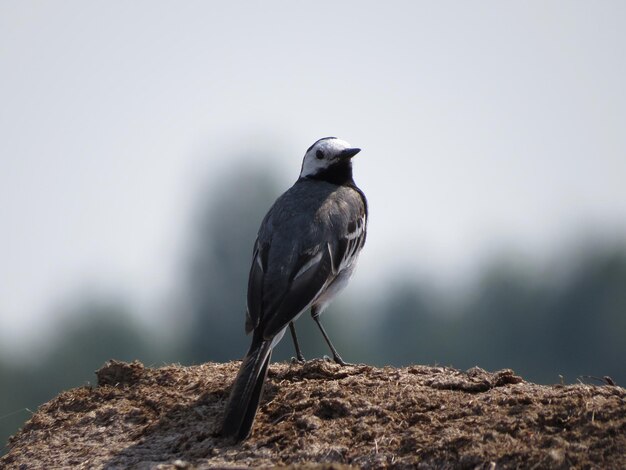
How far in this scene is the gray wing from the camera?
497 inches

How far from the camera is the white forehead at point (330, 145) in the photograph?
1573cm

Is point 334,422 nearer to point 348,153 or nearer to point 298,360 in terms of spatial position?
point 298,360

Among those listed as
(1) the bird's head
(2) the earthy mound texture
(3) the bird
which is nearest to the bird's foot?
(3) the bird

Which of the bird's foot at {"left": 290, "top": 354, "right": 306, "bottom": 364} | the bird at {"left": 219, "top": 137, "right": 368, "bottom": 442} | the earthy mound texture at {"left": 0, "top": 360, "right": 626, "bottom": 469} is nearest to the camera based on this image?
the earthy mound texture at {"left": 0, "top": 360, "right": 626, "bottom": 469}

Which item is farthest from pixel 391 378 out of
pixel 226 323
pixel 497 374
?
pixel 226 323

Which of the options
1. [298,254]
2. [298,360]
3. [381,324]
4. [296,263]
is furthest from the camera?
[381,324]

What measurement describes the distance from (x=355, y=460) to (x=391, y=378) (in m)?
1.72

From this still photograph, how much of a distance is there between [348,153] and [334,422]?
4.84 metres

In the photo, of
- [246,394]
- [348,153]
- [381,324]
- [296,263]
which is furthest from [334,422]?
[381,324]

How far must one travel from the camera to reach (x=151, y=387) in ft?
43.4

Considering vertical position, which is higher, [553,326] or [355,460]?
[355,460]

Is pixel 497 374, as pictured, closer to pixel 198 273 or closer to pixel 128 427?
pixel 128 427

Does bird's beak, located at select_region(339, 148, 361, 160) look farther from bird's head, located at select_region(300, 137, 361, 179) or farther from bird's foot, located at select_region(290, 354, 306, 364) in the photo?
bird's foot, located at select_region(290, 354, 306, 364)

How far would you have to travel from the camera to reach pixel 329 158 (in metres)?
15.8
